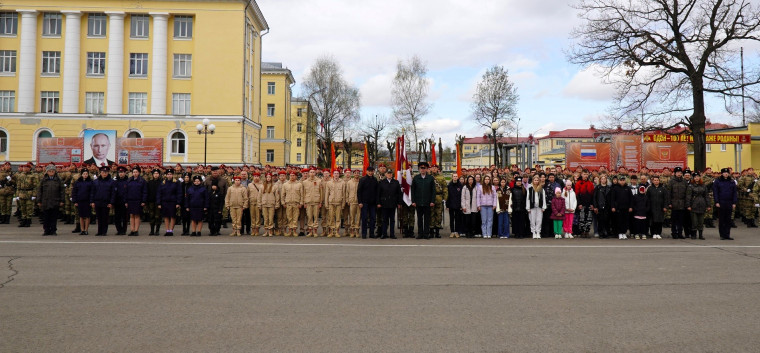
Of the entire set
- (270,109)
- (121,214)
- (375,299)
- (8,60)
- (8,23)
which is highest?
(8,23)

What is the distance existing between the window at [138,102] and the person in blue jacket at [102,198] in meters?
34.3

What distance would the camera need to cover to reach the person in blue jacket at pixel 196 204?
15.9 metres

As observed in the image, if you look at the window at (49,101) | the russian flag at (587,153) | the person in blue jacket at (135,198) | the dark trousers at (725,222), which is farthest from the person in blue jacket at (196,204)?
the window at (49,101)

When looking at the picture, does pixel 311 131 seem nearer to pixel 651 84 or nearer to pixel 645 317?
pixel 651 84

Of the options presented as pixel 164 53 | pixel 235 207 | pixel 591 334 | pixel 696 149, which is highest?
pixel 164 53

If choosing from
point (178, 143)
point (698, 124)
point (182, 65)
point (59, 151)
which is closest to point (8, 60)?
point (182, 65)

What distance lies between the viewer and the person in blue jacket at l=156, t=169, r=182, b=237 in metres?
16.0

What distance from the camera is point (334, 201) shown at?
1623 cm

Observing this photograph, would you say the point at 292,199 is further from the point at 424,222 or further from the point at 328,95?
the point at 328,95

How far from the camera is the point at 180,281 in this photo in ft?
29.0

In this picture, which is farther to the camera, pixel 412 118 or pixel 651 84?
pixel 412 118

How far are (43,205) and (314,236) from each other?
7.64m

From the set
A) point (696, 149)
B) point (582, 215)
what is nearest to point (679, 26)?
point (696, 149)

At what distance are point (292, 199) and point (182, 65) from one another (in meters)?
37.0
